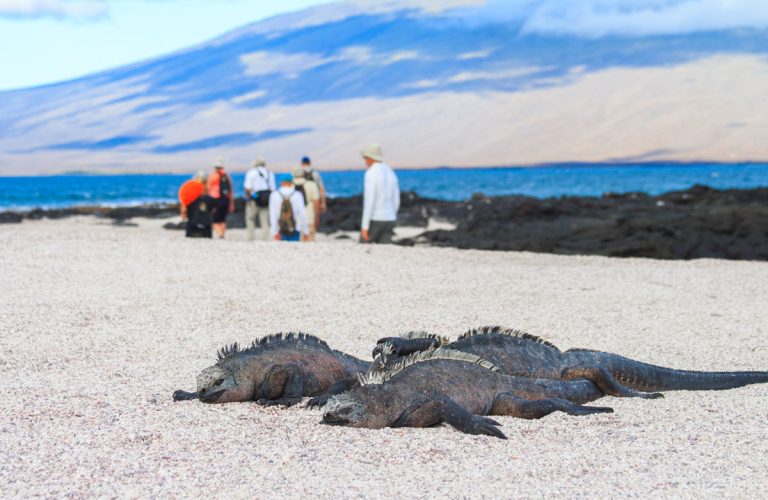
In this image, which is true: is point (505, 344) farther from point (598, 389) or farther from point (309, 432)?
point (309, 432)

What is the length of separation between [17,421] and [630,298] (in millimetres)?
7193

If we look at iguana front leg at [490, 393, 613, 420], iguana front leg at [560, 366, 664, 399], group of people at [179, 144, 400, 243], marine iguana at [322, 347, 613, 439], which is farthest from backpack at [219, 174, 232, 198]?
iguana front leg at [490, 393, 613, 420]

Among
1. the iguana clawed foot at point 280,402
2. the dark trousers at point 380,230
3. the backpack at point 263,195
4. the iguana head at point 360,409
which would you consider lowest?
the iguana clawed foot at point 280,402

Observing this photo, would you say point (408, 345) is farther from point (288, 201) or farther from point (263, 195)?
point (263, 195)

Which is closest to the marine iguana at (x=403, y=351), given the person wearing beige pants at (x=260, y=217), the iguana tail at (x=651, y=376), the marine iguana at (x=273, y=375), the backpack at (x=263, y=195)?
the marine iguana at (x=273, y=375)

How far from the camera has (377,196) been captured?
12.8 metres

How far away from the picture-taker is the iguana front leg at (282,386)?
543 cm

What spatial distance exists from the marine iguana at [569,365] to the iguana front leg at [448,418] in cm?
44

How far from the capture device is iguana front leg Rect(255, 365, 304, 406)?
17.8 ft

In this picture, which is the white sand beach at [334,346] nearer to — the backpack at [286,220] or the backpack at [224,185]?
the backpack at [286,220]

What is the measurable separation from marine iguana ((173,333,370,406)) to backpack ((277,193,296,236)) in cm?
832

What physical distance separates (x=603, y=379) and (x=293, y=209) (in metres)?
8.92

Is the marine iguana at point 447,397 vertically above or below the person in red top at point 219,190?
below

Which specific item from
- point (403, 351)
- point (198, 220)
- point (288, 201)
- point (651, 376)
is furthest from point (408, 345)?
point (198, 220)
